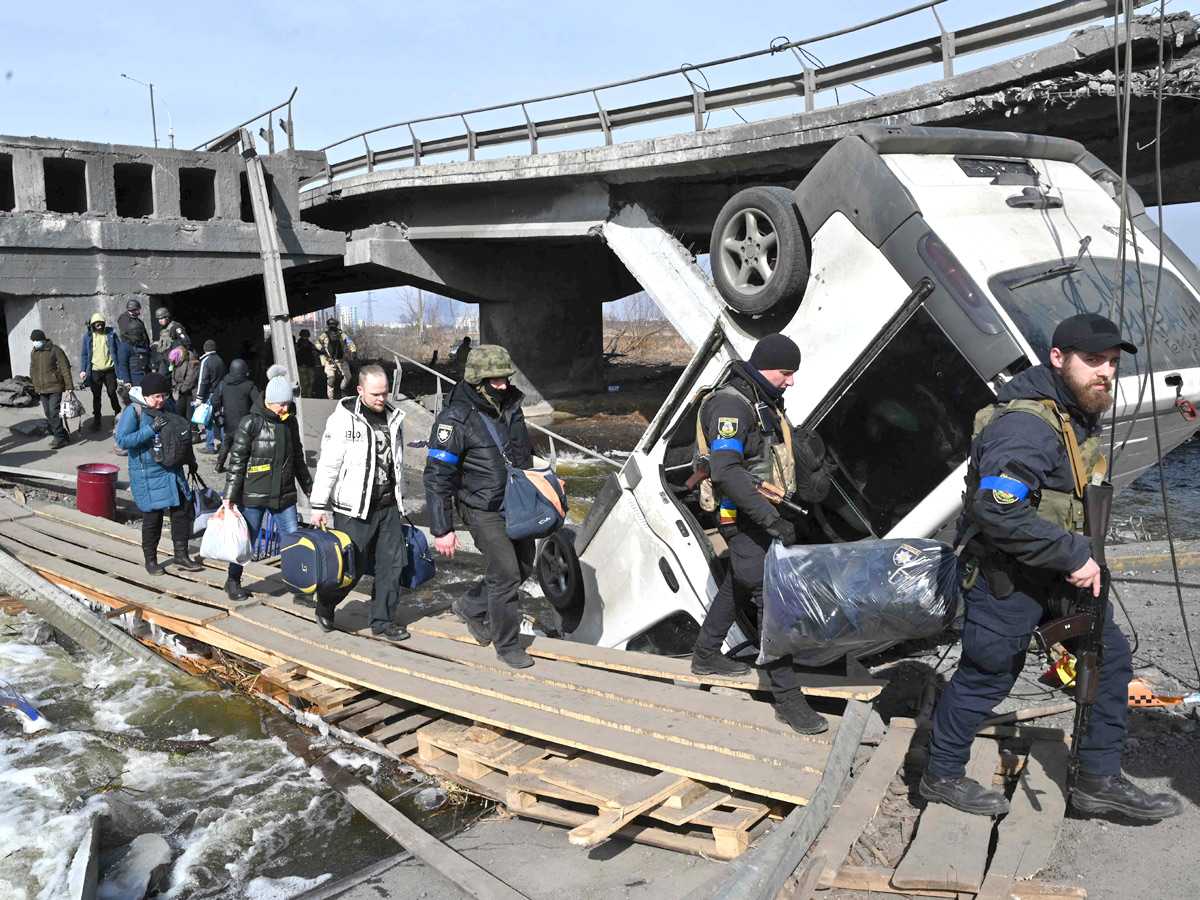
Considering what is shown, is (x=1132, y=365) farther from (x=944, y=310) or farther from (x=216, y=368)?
(x=216, y=368)

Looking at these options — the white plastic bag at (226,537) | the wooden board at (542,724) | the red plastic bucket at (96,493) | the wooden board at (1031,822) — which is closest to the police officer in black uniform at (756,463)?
the wooden board at (542,724)

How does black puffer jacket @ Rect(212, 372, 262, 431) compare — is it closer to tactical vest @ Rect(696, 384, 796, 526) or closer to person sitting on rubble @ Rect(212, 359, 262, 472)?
person sitting on rubble @ Rect(212, 359, 262, 472)

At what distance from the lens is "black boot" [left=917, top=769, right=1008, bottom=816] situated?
3301 millimetres

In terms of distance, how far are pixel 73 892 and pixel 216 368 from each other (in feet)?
29.5

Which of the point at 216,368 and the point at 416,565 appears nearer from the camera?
the point at 416,565

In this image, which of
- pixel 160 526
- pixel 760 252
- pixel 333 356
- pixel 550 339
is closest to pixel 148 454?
pixel 160 526

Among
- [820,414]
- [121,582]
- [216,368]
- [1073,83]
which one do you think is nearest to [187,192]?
[216,368]

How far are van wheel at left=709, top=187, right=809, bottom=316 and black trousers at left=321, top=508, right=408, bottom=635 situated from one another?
233 cm

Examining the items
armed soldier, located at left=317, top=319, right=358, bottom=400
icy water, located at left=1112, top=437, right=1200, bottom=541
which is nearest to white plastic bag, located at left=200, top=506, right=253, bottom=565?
icy water, located at left=1112, top=437, right=1200, bottom=541

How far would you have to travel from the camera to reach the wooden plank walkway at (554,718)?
3.59 m

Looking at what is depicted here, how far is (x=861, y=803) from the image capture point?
340 cm

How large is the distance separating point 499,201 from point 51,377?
7977 mm

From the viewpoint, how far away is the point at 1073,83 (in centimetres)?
995

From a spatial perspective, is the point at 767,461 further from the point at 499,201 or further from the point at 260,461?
the point at 499,201
